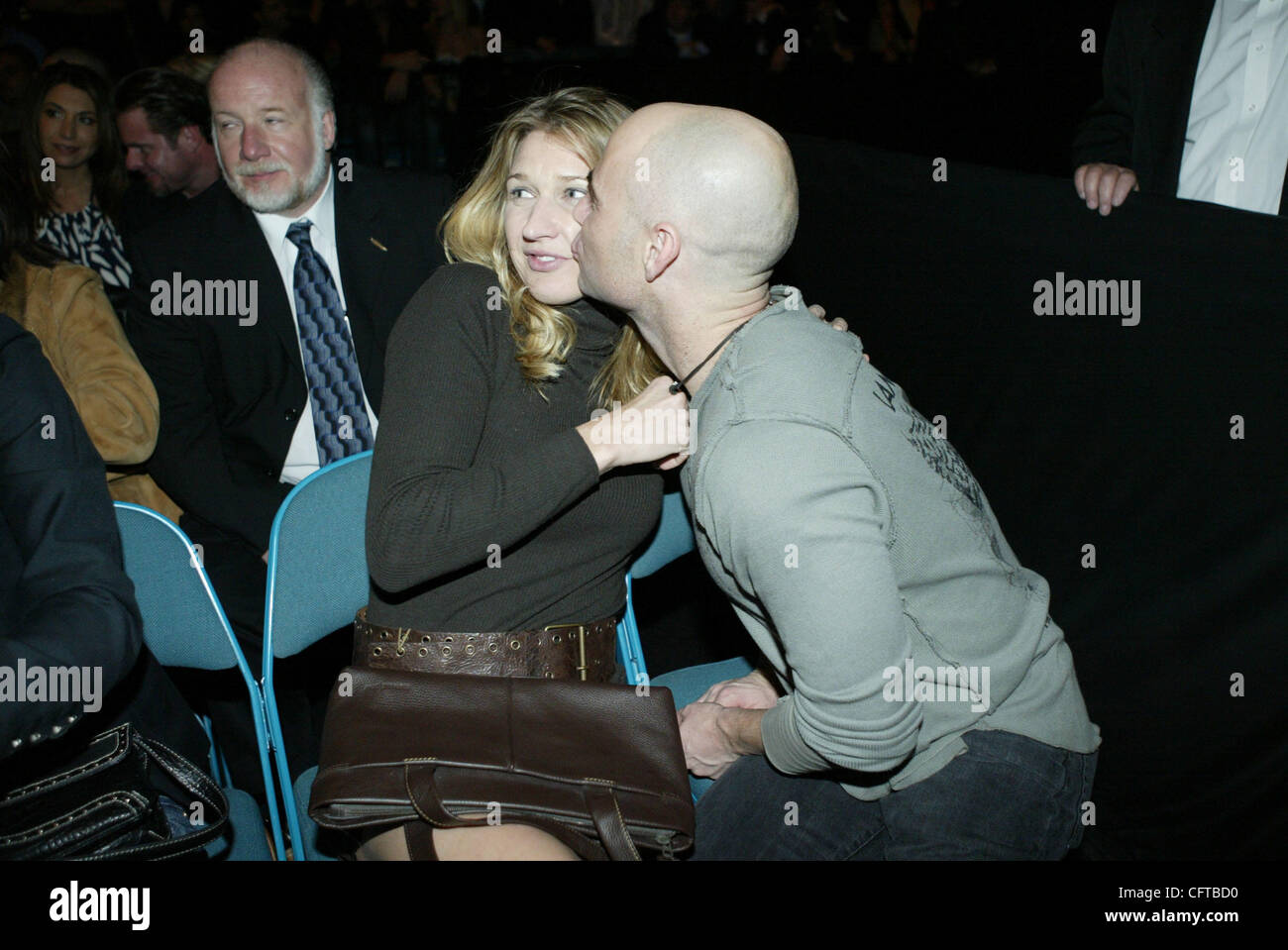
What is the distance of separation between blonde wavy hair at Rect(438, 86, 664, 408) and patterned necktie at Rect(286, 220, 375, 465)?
2.47ft

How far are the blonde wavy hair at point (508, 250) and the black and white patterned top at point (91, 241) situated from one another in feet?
6.17

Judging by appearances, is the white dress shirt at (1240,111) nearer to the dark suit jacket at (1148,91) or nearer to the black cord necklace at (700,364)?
the dark suit jacket at (1148,91)

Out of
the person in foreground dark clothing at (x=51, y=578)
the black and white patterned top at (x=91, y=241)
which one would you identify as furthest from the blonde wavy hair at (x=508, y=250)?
the black and white patterned top at (x=91, y=241)

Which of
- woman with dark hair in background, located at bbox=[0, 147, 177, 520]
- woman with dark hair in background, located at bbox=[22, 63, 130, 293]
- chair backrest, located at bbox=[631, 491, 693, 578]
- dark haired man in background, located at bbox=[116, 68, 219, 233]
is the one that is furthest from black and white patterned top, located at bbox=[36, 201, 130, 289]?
chair backrest, located at bbox=[631, 491, 693, 578]

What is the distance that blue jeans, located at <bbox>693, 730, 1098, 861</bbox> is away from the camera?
1355 mm

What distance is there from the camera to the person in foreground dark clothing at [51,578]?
1.30 metres

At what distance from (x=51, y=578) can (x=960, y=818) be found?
1.28m

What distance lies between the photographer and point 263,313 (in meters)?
2.37

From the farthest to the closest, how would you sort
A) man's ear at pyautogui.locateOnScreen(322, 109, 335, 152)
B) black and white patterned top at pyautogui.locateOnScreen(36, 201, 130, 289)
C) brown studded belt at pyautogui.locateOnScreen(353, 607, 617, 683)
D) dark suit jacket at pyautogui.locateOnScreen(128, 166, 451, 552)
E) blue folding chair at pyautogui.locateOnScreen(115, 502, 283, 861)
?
black and white patterned top at pyautogui.locateOnScreen(36, 201, 130, 289), man's ear at pyautogui.locateOnScreen(322, 109, 335, 152), dark suit jacket at pyautogui.locateOnScreen(128, 166, 451, 552), blue folding chair at pyautogui.locateOnScreen(115, 502, 283, 861), brown studded belt at pyautogui.locateOnScreen(353, 607, 617, 683)

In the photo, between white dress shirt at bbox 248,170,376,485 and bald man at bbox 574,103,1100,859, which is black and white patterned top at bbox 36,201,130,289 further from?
bald man at bbox 574,103,1100,859
